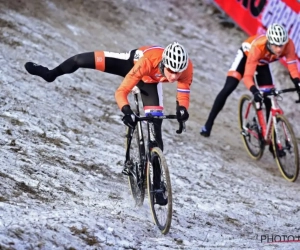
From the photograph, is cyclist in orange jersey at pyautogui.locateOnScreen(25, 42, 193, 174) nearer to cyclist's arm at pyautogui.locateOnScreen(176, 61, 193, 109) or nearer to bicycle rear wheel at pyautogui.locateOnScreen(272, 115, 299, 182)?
cyclist's arm at pyautogui.locateOnScreen(176, 61, 193, 109)

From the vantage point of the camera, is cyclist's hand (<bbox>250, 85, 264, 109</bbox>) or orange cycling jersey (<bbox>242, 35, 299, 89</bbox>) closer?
cyclist's hand (<bbox>250, 85, 264, 109</bbox>)

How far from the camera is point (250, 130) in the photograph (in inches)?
455

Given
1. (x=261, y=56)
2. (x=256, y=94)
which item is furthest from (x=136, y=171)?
(x=261, y=56)

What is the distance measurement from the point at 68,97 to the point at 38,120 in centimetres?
150

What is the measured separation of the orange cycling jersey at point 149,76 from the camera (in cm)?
735

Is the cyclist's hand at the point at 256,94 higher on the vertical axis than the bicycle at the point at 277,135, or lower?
higher

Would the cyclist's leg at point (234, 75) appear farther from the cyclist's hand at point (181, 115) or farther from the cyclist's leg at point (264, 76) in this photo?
the cyclist's hand at point (181, 115)

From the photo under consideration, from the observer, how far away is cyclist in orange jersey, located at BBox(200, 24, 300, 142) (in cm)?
1009

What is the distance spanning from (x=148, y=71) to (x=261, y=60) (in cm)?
377

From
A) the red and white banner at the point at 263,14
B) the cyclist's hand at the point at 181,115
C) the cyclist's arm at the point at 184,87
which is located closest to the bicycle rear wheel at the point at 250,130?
the red and white banner at the point at 263,14

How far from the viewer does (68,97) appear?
37.5 feet

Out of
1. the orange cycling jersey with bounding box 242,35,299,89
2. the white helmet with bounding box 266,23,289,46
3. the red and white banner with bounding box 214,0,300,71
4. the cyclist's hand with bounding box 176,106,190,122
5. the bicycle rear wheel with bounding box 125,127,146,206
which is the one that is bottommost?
the bicycle rear wheel with bounding box 125,127,146,206

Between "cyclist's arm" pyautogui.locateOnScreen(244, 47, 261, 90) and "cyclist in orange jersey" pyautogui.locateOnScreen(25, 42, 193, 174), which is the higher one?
"cyclist's arm" pyautogui.locateOnScreen(244, 47, 261, 90)

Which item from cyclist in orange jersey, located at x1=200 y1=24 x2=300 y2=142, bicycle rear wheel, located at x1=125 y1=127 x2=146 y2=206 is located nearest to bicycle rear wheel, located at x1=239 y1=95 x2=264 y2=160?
cyclist in orange jersey, located at x1=200 y1=24 x2=300 y2=142
